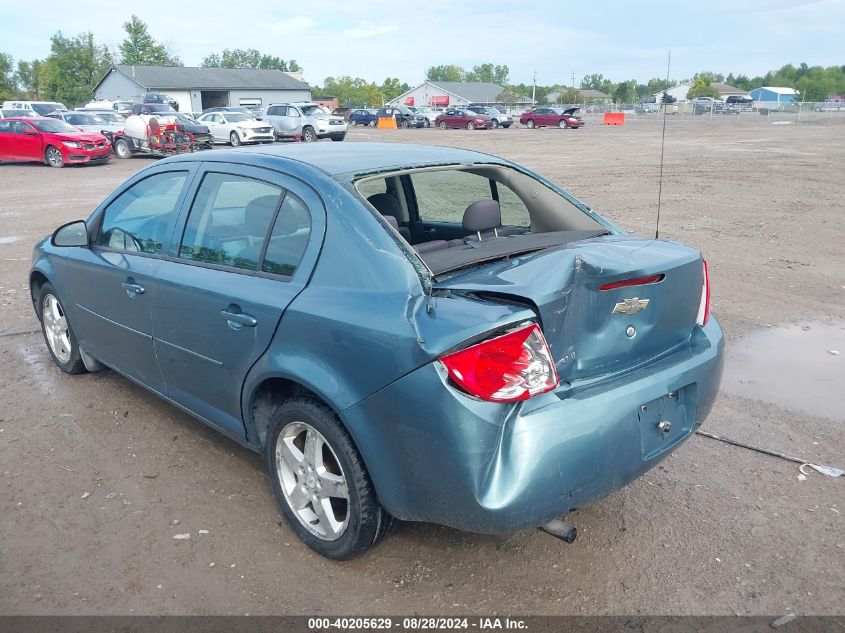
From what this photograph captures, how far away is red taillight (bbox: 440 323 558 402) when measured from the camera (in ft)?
8.32

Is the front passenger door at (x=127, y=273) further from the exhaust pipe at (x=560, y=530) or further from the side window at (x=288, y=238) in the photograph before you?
the exhaust pipe at (x=560, y=530)

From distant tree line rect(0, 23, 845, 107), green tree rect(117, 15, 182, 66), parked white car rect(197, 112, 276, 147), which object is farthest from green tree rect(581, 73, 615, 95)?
parked white car rect(197, 112, 276, 147)

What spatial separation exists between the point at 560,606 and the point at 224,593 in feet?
4.38

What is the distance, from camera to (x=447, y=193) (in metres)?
4.66

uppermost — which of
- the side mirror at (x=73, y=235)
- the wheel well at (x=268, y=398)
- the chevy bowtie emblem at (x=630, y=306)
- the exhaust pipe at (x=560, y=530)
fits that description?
the side mirror at (x=73, y=235)

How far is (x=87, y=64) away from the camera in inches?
3445

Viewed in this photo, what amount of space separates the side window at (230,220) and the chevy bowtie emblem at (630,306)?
1.58m

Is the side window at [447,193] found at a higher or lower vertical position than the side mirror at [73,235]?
higher

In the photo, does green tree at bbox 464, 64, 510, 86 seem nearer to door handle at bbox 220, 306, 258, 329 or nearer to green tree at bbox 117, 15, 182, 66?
green tree at bbox 117, 15, 182, 66

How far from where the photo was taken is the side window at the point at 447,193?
3.97 metres

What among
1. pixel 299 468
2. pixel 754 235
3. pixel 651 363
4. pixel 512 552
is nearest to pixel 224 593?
pixel 299 468

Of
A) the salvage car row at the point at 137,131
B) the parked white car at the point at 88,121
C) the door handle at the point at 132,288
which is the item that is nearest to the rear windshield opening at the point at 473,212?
the door handle at the point at 132,288

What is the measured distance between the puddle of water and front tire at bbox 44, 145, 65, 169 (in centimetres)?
2263

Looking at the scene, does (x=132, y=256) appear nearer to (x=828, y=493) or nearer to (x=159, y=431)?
(x=159, y=431)
